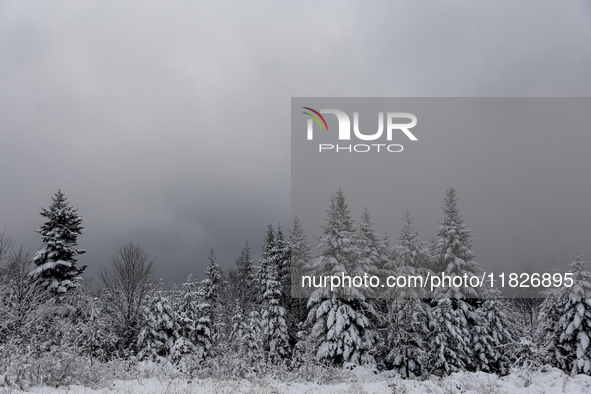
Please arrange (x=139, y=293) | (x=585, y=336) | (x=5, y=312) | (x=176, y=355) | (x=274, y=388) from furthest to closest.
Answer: (x=139, y=293) → (x=176, y=355) → (x=585, y=336) → (x=5, y=312) → (x=274, y=388)

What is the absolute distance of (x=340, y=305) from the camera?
1053 inches

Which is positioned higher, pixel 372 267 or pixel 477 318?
pixel 372 267

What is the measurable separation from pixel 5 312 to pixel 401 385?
22.7 m

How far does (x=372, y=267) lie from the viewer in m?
29.5

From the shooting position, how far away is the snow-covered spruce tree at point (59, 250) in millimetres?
27703

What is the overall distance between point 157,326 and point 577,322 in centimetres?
2841

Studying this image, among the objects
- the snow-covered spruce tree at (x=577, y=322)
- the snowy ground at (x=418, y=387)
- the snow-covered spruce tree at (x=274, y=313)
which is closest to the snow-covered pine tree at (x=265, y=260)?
the snow-covered spruce tree at (x=274, y=313)

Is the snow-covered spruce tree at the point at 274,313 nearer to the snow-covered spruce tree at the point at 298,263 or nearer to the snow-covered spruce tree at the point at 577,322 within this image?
the snow-covered spruce tree at the point at 298,263

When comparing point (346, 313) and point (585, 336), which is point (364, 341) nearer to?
point (346, 313)

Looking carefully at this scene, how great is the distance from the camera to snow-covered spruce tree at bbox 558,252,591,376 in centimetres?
2389

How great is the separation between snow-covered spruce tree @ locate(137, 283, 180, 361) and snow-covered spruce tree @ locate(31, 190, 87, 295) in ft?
18.9

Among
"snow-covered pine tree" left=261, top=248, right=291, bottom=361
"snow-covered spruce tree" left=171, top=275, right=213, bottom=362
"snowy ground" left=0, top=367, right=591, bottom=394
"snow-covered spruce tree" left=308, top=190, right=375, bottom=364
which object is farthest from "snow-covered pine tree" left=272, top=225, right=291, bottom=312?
"snowy ground" left=0, top=367, right=591, bottom=394

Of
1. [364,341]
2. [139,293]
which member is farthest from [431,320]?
[139,293]

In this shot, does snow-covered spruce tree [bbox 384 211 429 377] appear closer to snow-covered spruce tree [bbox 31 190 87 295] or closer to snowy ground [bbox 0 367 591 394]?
snowy ground [bbox 0 367 591 394]
